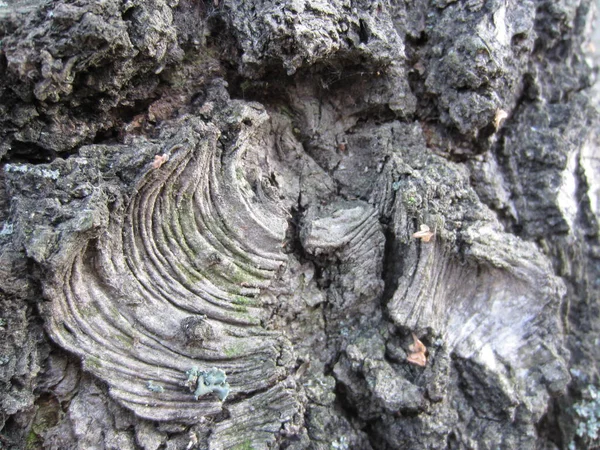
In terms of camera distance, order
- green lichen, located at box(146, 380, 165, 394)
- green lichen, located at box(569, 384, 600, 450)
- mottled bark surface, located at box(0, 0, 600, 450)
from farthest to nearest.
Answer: green lichen, located at box(569, 384, 600, 450), green lichen, located at box(146, 380, 165, 394), mottled bark surface, located at box(0, 0, 600, 450)

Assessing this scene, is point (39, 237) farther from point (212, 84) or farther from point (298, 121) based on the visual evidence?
point (298, 121)

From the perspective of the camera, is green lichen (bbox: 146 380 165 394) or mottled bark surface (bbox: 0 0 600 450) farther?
green lichen (bbox: 146 380 165 394)

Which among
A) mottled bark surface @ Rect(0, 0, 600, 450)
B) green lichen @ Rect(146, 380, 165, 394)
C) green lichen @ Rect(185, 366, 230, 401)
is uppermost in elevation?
mottled bark surface @ Rect(0, 0, 600, 450)

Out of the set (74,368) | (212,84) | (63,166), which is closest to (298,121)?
(212,84)

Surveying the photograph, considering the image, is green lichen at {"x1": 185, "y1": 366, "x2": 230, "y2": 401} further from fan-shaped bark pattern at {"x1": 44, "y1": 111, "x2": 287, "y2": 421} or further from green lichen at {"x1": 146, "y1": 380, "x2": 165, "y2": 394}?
green lichen at {"x1": 146, "y1": 380, "x2": 165, "y2": 394}

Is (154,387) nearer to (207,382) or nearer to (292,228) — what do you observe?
(207,382)

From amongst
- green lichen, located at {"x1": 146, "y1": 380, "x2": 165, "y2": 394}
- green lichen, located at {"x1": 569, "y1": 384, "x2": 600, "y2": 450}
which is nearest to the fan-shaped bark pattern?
green lichen, located at {"x1": 146, "y1": 380, "x2": 165, "y2": 394}

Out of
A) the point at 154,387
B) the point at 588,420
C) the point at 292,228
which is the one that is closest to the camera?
the point at 154,387

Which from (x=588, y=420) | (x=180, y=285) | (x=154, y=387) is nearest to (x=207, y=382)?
(x=154, y=387)
